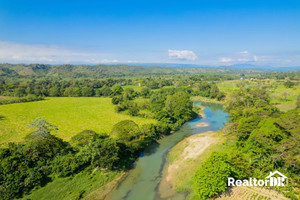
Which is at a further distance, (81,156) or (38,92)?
(38,92)

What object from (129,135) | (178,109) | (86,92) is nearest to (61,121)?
(129,135)

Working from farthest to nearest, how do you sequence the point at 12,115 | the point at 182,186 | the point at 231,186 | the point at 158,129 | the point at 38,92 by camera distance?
1. the point at 38,92
2. the point at 12,115
3. the point at 158,129
4. the point at 182,186
5. the point at 231,186

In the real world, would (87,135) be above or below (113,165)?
above

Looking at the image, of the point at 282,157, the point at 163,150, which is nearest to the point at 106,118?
the point at 163,150

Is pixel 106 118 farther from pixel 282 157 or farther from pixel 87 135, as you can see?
pixel 282 157

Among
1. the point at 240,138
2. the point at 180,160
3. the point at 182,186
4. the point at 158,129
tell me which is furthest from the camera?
the point at 158,129

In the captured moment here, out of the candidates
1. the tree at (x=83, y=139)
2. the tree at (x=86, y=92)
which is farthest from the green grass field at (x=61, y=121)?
the tree at (x=86, y=92)
